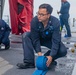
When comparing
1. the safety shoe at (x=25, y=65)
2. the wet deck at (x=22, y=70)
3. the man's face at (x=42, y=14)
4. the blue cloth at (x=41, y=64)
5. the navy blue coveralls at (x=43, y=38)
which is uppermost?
the man's face at (x=42, y=14)

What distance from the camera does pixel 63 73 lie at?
4375 mm

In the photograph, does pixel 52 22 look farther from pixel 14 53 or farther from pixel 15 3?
pixel 15 3

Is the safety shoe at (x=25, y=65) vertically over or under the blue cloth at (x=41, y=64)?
under

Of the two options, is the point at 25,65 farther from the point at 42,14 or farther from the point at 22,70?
the point at 42,14

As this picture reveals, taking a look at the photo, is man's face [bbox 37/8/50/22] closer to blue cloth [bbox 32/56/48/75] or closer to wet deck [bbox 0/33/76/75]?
blue cloth [bbox 32/56/48/75]

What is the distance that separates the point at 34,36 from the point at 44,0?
30.2 ft

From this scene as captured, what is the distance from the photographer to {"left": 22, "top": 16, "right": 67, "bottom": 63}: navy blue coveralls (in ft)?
14.0

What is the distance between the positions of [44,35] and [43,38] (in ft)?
0.43

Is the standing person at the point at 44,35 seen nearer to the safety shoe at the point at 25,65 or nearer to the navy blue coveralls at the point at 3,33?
the safety shoe at the point at 25,65

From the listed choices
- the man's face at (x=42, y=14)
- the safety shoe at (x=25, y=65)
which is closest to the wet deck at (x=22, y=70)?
the safety shoe at (x=25, y=65)

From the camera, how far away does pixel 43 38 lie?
4.52m

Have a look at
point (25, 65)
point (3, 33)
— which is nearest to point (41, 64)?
point (25, 65)

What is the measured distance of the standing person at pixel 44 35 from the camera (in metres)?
4.18

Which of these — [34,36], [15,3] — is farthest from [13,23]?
[34,36]
